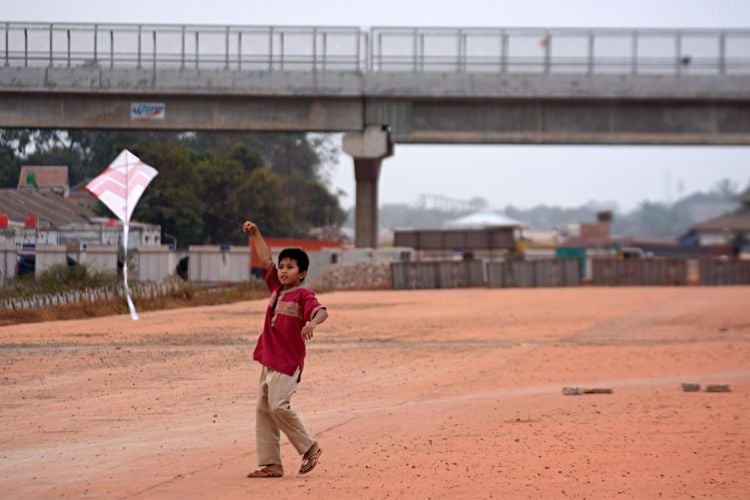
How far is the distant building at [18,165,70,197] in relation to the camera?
1261 inches

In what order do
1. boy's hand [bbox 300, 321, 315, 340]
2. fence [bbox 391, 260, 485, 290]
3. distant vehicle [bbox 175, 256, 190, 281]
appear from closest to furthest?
boy's hand [bbox 300, 321, 315, 340], distant vehicle [bbox 175, 256, 190, 281], fence [bbox 391, 260, 485, 290]

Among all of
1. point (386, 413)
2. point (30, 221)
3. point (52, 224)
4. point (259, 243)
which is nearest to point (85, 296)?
point (30, 221)

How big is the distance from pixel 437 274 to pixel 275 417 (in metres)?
46.2

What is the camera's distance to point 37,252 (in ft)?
112

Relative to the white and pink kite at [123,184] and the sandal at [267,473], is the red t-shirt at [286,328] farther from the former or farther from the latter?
the white and pink kite at [123,184]

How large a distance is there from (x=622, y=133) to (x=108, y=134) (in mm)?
19398

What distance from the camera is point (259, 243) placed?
9953mm

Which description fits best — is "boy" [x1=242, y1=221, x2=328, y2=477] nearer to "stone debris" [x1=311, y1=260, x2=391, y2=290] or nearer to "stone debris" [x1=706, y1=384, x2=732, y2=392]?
"stone debris" [x1=706, y1=384, x2=732, y2=392]

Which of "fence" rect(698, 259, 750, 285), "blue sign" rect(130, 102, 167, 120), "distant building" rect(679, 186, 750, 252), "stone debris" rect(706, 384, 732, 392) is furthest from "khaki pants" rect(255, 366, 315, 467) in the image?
"distant building" rect(679, 186, 750, 252)

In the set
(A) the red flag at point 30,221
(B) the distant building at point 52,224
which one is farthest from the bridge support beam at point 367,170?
(A) the red flag at point 30,221

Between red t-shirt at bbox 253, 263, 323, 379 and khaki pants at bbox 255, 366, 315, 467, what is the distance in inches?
3.4

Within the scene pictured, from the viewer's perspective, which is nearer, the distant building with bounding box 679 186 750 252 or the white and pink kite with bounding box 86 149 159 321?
the white and pink kite with bounding box 86 149 159 321

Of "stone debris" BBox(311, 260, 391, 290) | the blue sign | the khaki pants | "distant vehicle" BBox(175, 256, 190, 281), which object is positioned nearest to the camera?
the khaki pants

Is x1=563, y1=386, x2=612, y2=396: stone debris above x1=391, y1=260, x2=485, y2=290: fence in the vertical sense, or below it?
below
